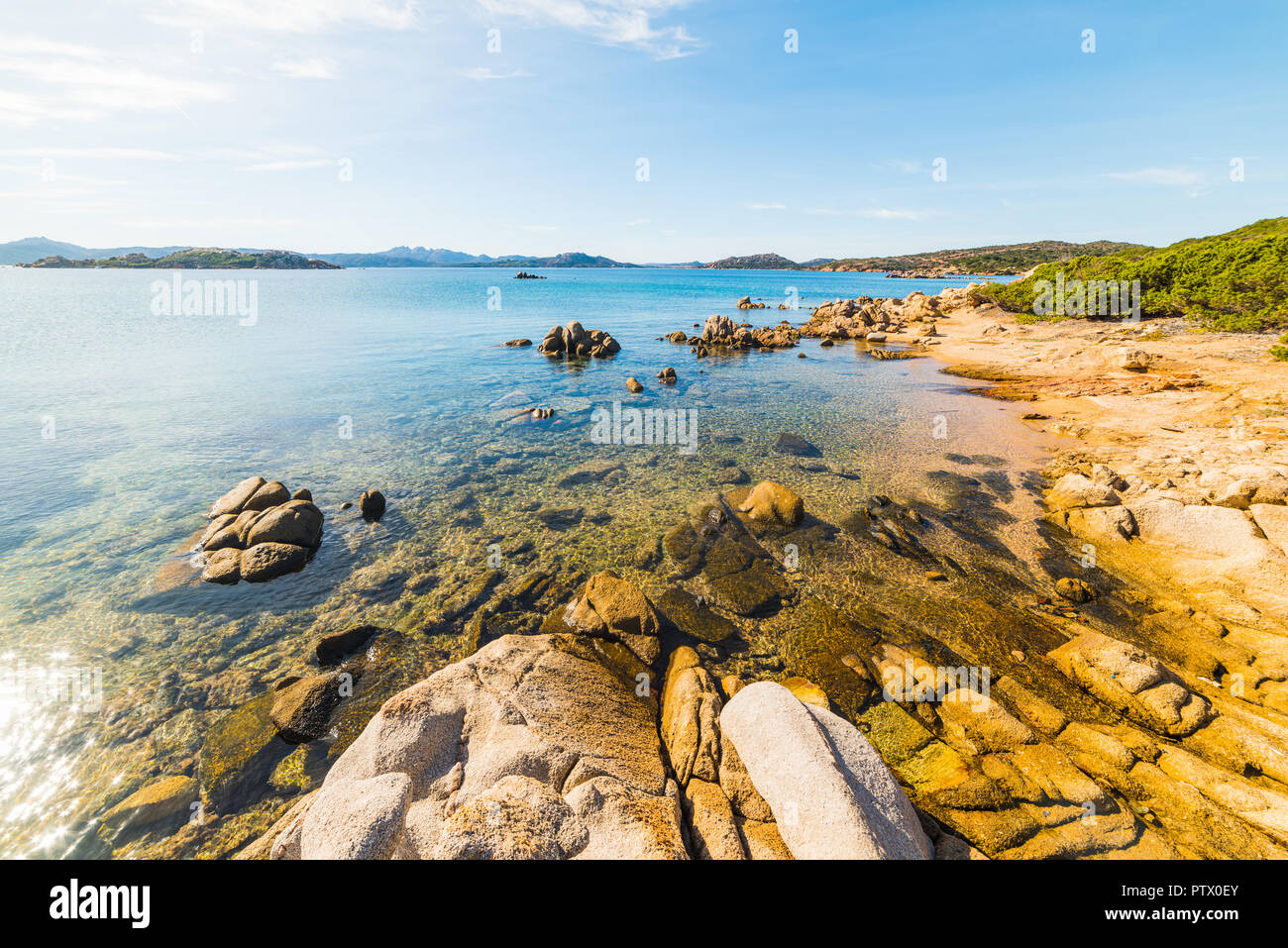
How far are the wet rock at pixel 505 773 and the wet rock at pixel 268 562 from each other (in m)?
8.98

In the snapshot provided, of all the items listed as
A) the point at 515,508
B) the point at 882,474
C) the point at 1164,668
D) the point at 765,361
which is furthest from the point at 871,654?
the point at 765,361

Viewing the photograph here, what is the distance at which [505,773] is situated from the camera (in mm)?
6688

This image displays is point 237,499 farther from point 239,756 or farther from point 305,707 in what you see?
point 239,756

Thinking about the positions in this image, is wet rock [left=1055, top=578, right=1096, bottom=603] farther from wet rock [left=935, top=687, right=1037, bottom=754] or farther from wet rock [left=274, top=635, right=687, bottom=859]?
wet rock [left=274, top=635, right=687, bottom=859]

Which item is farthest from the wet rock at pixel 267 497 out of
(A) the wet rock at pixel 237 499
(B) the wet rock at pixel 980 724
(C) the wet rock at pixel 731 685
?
(B) the wet rock at pixel 980 724

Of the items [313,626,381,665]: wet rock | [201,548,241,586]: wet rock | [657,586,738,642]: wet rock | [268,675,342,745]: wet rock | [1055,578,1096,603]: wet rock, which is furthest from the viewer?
[201,548,241,586]: wet rock

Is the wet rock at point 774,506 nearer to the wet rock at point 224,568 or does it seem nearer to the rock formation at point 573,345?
the wet rock at point 224,568

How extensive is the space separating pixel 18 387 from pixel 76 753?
40.4 metres

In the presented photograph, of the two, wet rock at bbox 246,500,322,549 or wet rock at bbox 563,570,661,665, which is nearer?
wet rock at bbox 563,570,661,665

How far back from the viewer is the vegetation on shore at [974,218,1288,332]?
115 feet

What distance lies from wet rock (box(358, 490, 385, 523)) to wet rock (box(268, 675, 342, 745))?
8028 millimetres

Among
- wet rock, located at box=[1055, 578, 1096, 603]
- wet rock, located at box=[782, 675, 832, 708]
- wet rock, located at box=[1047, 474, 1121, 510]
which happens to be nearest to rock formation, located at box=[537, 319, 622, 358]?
wet rock, located at box=[1047, 474, 1121, 510]

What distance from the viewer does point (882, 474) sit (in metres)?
20.1
